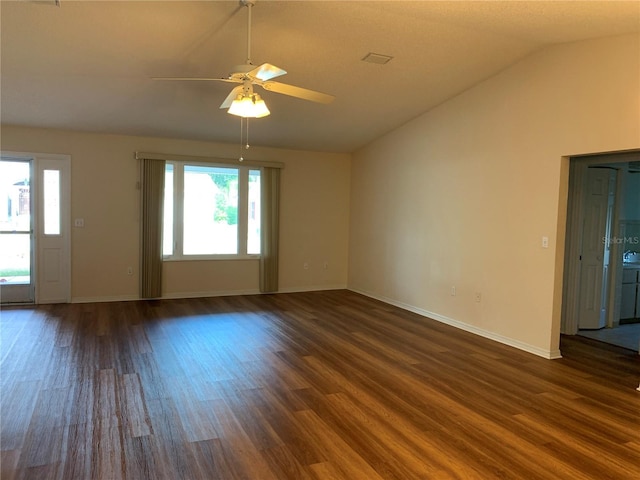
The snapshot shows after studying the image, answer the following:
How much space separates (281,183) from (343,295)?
2.28 meters

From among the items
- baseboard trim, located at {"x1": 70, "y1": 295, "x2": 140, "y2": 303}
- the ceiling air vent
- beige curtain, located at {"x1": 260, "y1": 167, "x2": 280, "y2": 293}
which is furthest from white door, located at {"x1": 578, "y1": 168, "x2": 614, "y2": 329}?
baseboard trim, located at {"x1": 70, "y1": 295, "x2": 140, "y2": 303}

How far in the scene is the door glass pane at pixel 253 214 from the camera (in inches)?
297

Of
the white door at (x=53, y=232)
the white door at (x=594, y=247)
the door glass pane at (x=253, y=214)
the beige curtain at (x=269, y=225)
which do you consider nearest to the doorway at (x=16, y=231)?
the white door at (x=53, y=232)

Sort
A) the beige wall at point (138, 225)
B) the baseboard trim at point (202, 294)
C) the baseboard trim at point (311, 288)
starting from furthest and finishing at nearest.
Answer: the baseboard trim at point (311, 288)
the baseboard trim at point (202, 294)
the beige wall at point (138, 225)

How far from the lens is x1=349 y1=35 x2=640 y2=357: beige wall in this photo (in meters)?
4.06

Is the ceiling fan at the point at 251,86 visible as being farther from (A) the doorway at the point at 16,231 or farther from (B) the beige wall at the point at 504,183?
(A) the doorway at the point at 16,231

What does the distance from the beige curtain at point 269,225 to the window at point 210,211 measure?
0.17 meters

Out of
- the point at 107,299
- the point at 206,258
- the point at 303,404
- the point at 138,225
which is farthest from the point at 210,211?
the point at 303,404

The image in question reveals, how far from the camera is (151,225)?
6.67 meters

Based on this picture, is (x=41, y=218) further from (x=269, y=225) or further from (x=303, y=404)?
(x=303, y=404)

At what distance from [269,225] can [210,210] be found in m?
Answer: 1.03

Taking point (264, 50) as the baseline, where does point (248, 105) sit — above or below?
below

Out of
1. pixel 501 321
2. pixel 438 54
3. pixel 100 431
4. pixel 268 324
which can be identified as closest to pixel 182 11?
pixel 438 54

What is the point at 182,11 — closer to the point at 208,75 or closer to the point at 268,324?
the point at 208,75
